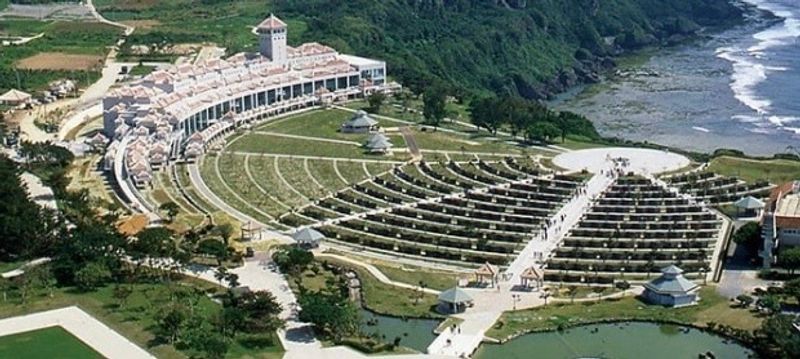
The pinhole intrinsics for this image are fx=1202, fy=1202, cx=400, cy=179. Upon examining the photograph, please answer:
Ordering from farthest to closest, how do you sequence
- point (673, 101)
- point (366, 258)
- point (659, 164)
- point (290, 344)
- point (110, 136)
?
point (673, 101) < point (110, 136) < point (659, 164) < point (366, 258) < point (290, 344)

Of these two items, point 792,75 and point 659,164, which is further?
point 792,75

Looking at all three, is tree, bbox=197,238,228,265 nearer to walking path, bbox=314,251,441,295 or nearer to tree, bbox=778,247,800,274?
walking path, bbox=314,251,441,295

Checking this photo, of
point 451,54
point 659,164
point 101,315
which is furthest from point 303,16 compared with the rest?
point 101,315

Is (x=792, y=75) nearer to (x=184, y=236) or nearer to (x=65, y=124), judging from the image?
(x=65, y=124)

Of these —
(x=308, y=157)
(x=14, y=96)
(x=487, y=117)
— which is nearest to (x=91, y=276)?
(x=308, y=157)

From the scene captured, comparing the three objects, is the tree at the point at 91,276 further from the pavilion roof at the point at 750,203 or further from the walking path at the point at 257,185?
the pavilion roof at the point at 750,203

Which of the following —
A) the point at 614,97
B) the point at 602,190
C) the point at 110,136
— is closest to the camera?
the point at 602,190

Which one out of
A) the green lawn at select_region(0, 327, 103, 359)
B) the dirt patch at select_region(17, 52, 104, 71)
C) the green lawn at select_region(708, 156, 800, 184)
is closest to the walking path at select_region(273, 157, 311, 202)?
the green lawn at select_region(0, 327, 103, 359)
